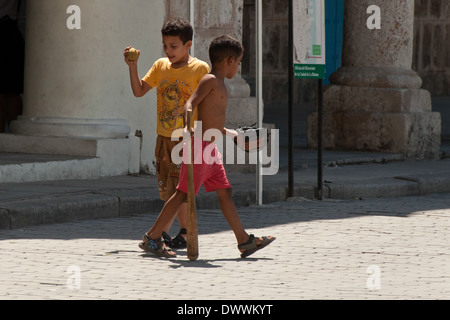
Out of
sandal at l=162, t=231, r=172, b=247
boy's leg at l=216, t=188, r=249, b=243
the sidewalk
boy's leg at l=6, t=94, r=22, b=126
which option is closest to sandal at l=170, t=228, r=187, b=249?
sandal at l=162, t=231, r=172, b=247

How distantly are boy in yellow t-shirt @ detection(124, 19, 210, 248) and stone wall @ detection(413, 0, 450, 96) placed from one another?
17332 mm

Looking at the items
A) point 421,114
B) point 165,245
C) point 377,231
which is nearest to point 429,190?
point 421,114

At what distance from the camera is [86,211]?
29.7ft

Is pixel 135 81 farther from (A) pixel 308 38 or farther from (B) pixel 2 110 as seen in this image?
(B) pixel 2 110

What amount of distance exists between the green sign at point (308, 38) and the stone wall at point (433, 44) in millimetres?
14087

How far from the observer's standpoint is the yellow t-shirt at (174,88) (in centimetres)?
746

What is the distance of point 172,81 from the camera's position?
7480mm

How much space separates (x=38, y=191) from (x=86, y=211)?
654 mm

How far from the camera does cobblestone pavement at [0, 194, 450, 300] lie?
6039 mm

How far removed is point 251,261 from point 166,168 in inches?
36.5

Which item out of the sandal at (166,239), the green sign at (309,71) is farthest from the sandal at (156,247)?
the green sign at (309,71)

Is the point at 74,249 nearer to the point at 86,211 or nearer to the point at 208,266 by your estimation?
the point at 208,266

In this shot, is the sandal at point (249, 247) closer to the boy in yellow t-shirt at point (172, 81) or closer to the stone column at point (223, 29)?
the boy in yellow t-shirt at point (172, 81)

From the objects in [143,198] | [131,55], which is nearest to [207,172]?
[131,55]
